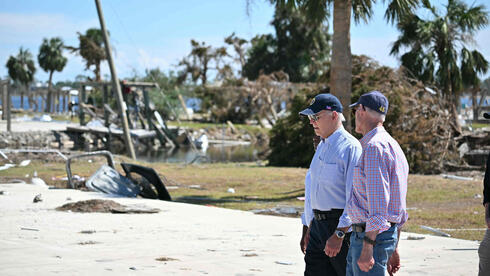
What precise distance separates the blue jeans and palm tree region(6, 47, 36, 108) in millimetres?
81192

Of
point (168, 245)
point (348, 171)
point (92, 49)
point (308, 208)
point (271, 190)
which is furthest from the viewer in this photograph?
point (92, 49)

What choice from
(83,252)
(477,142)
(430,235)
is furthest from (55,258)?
(477,142)

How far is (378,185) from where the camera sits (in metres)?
4.08

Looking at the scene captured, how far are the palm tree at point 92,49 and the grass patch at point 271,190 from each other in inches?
1664

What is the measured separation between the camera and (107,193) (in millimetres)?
13719

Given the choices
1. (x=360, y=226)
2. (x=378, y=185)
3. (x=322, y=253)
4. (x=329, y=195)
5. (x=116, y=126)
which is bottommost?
(x=322, y=253)

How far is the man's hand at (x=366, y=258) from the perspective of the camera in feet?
13.2

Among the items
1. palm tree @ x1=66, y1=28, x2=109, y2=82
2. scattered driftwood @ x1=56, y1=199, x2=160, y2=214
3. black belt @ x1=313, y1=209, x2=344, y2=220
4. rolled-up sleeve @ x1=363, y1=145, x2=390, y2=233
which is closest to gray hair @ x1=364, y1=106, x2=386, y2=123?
rolled-up sleeve @ x1=363, y1=145, x2=390, y2=233

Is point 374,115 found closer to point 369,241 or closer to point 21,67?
point 369,241

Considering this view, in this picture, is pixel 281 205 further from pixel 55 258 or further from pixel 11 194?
pixel 55 258

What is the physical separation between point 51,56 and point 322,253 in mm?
76169

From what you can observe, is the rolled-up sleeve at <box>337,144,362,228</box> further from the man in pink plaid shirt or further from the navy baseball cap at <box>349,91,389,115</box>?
the navy baseball cap at <box>349,91,389,115</box>

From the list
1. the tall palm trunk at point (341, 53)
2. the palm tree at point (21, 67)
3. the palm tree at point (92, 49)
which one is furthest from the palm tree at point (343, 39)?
the palm tree at point (21, 67)

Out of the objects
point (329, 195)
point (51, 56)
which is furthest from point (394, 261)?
point (51, 56)
